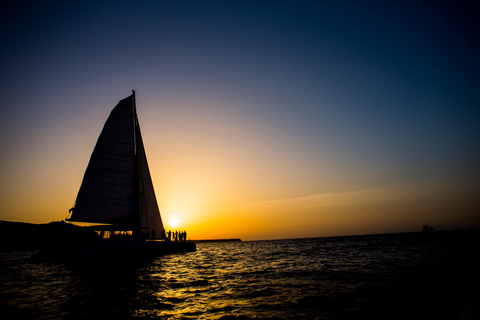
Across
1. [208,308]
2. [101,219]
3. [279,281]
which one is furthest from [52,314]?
[101,219]

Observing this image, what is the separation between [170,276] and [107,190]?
1490 cm

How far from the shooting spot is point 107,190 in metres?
24.0

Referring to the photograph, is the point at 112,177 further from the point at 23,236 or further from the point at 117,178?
the point at 23,236

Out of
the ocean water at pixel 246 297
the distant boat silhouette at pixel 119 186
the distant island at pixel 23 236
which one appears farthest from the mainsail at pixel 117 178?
the distant island at pixel 23 236

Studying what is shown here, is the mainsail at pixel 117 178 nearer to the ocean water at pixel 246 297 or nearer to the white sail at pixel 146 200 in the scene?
the white sail at pixel 146 200

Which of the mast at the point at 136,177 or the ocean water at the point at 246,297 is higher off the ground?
the mast at the point at 136,177

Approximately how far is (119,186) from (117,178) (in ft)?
2.79

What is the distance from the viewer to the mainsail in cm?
2333

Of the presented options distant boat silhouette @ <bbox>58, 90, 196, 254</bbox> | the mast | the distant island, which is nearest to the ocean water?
distant boat silhouette @ <bbox>58, 90, 196, 254</bbox>

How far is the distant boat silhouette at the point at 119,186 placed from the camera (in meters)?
23.1

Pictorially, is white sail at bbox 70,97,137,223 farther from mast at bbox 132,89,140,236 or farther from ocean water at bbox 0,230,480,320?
ocean water at bbox 0,230,480,320

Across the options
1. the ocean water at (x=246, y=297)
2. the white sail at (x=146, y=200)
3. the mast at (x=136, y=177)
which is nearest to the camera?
the ocean water at (x=246, y=297)

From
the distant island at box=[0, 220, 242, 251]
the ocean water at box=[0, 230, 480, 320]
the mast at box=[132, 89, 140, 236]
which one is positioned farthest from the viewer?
the distant island at box=[0, 220, 242, 251]

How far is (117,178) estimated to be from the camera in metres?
24.6
